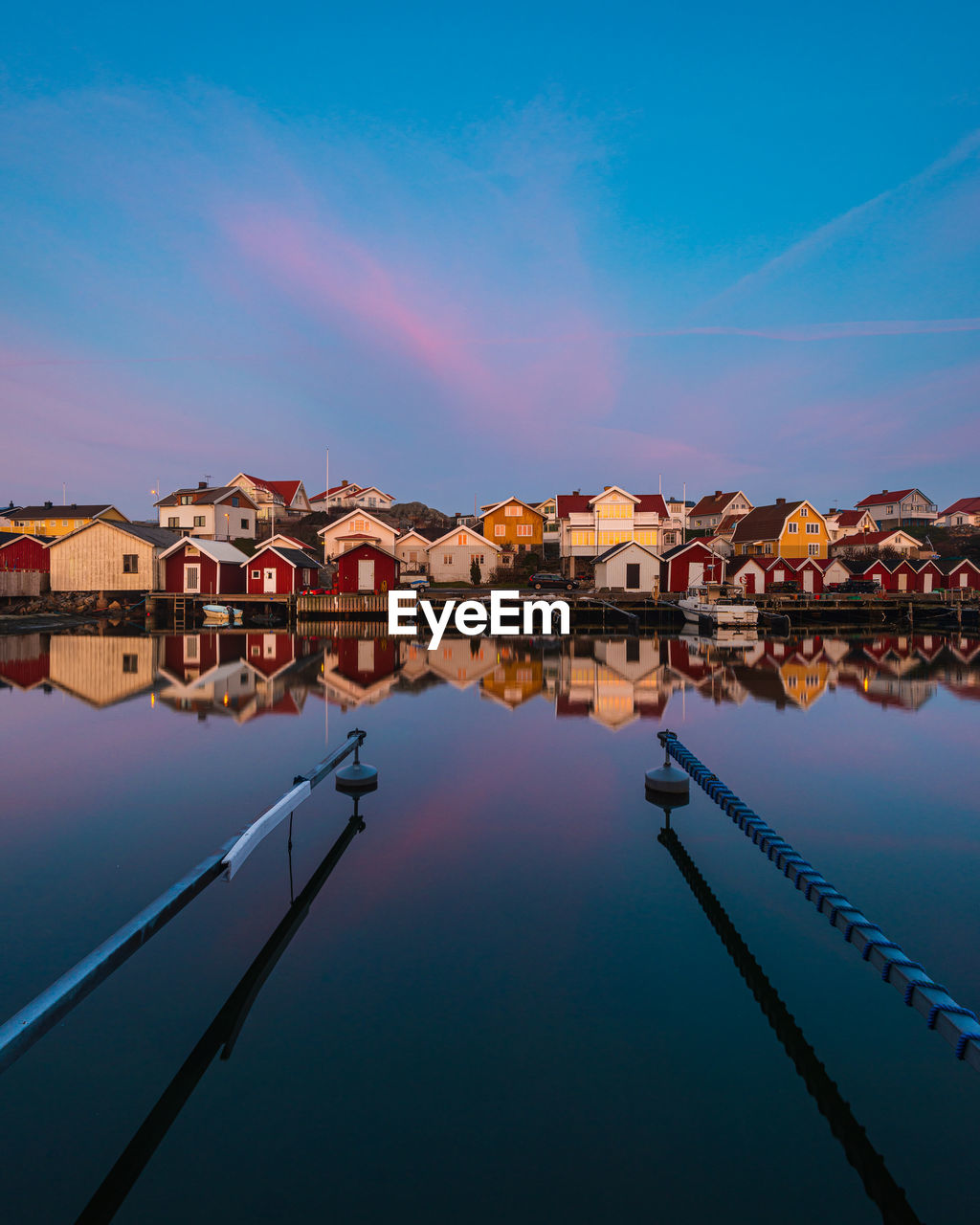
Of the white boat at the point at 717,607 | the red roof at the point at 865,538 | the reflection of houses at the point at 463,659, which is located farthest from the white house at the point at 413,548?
the red roof at the point at 865,538

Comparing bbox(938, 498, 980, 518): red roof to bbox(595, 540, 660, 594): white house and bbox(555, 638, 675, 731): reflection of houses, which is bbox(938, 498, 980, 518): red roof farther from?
bbox(555, 638, 675, 731): reflection of houses

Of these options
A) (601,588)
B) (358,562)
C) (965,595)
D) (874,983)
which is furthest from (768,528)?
(874,983)

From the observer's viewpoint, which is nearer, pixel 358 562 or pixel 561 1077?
pixel 561 1077

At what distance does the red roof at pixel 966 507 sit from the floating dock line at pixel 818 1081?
12594cm

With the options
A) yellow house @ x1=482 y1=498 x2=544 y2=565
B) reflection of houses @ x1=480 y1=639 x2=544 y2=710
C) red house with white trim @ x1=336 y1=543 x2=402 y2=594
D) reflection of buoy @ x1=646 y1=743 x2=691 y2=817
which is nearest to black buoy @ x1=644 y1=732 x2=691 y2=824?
reflection of buoy @ x1=646 y1=743 x2=691 y2=817

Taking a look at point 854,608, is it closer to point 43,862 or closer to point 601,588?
point 601,588

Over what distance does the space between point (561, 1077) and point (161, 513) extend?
7364 cm

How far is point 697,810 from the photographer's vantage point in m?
11.7

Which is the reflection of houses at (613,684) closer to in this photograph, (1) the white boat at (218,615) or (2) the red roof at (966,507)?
(1) the white boat at (218,615)

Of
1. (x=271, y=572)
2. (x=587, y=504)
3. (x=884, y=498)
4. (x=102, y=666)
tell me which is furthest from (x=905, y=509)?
(x=102, y=666)

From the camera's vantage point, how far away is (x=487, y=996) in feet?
20.7

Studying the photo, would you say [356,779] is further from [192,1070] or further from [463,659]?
[463,659]

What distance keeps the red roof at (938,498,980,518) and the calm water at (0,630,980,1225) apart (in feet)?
383

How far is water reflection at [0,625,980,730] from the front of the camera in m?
21.7
